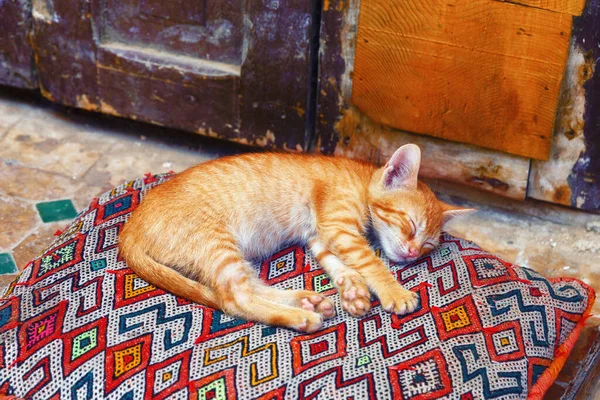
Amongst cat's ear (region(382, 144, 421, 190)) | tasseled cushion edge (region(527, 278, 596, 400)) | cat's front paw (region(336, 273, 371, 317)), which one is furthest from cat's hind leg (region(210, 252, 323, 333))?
tasseled cushion edge (region(527, 278, 596, 400))

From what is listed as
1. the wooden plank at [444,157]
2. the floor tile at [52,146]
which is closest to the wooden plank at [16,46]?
the floor tile at [52,146]

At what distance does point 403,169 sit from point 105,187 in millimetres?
1704

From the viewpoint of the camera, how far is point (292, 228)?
3.03 m

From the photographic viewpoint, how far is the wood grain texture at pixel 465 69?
3107mm

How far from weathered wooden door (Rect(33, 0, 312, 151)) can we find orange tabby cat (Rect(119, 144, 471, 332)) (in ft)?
2.14

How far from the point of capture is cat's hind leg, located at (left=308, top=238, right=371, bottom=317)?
8.75 ft

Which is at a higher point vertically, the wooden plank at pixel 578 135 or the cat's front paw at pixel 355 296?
the wooden plank at pixel 578 135

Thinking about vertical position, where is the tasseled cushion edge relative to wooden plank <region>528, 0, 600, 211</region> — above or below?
below

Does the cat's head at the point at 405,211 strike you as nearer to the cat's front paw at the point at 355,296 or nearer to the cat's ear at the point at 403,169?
the cat's ear at the point at 403,169

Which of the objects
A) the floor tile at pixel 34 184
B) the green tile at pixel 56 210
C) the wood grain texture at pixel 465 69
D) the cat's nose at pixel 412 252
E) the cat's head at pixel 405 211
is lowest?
the green tile at pixel 56 210

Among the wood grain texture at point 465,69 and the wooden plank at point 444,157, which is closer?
the wood grain texture at point 465,69

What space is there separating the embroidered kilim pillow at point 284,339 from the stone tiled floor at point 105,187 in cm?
40

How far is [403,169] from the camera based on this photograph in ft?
9.26

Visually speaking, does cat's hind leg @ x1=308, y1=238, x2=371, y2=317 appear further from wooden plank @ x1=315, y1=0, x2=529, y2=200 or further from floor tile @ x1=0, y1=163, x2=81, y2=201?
floor tile @ x1=0, y1=163, x2=81, y2=201
